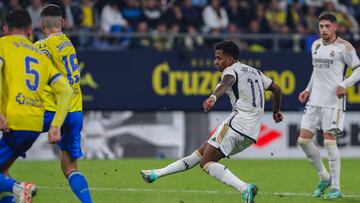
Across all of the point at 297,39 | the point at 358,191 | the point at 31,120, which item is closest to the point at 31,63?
the point at 31,120

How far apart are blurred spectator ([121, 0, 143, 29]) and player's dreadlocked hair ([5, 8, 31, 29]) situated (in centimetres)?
1273

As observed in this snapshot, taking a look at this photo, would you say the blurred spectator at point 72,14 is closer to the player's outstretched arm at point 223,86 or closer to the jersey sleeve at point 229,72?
the jersey sleeve at point 229,72

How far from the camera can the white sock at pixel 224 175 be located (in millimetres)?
10453

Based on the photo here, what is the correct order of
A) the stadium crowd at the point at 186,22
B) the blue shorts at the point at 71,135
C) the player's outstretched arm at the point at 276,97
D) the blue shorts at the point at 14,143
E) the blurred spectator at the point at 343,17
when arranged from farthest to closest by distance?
the blurred spectator at the point at 343,17
the stadium crowd at the point at 186,22
the player's outstretched arm at the point at 276,97
the blue shorts at the point at 71,135
the blue shorts at the point at 14,143

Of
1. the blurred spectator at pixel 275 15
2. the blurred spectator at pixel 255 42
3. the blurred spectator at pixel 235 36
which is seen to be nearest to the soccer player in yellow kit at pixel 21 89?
the blurred spectator at pixel 235 36

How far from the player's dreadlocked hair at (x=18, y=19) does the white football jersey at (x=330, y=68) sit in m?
5.28

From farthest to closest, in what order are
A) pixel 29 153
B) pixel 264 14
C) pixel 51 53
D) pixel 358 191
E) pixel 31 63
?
pixel 264 14 → pixel 29 153 → pixel 358 191 → pixel 51 53 → pixel 31 63

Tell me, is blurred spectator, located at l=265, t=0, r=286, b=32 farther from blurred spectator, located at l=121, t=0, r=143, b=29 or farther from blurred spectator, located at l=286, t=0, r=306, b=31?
blurred spectator, located at l=121, t=0, r=143, b=29

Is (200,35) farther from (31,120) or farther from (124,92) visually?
(31,120)

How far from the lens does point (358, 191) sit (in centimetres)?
1355

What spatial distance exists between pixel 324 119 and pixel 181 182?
105 inches

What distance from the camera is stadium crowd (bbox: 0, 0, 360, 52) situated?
2086cm

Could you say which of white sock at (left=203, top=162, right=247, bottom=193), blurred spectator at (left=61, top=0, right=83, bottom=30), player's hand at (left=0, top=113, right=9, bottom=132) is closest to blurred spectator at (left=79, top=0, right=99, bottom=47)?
blurred spectator at (left=61, top=0, right=83, bottom=30)

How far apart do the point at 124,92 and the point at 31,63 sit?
11238 millimetres
